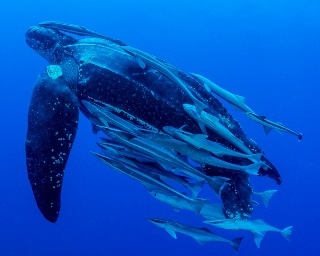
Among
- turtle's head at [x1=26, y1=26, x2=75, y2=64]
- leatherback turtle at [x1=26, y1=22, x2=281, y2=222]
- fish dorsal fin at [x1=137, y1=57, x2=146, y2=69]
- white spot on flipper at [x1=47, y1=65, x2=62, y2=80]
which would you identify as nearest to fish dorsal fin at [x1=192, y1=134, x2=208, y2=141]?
leatherback turtle at [x1=26, y1=22, x2=281, y2=222]

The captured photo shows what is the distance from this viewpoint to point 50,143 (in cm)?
233

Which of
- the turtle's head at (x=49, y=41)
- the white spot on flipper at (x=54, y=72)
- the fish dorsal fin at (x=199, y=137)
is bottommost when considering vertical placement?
the fish dorsal fin at (x=199, y=137)

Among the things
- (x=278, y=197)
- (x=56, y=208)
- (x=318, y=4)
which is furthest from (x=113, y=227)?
(x=318, y=4)

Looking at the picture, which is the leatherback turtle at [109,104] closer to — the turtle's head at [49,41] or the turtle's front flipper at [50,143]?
the turtle's front flipper at [50,143]

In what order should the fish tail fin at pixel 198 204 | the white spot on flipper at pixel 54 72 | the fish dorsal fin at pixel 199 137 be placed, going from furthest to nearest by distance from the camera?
the white spot on flipper at pixel 54 72 < the fish tail fin at pixel 198 204 < the fish dorsal fin at pixel 199 137

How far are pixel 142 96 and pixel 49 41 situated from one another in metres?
1.06

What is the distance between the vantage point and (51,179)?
7.61 ft

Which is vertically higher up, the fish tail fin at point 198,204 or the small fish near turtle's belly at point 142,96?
the small fish near turtle's belly at point 142,96

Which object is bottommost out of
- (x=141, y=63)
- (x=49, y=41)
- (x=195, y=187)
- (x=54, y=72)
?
(x=195, y=187)

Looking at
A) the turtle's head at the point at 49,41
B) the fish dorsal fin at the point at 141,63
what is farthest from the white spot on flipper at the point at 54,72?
the fish dorsal fin at the point at 141,63

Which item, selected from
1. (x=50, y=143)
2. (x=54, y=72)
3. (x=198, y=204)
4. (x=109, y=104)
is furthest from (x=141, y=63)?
(x=198, y=204)

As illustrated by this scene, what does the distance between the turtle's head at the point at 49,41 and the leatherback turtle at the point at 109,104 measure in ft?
1.39

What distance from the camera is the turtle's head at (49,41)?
2857 millimetres

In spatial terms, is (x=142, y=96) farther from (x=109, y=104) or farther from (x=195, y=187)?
(x=195, y=187)
